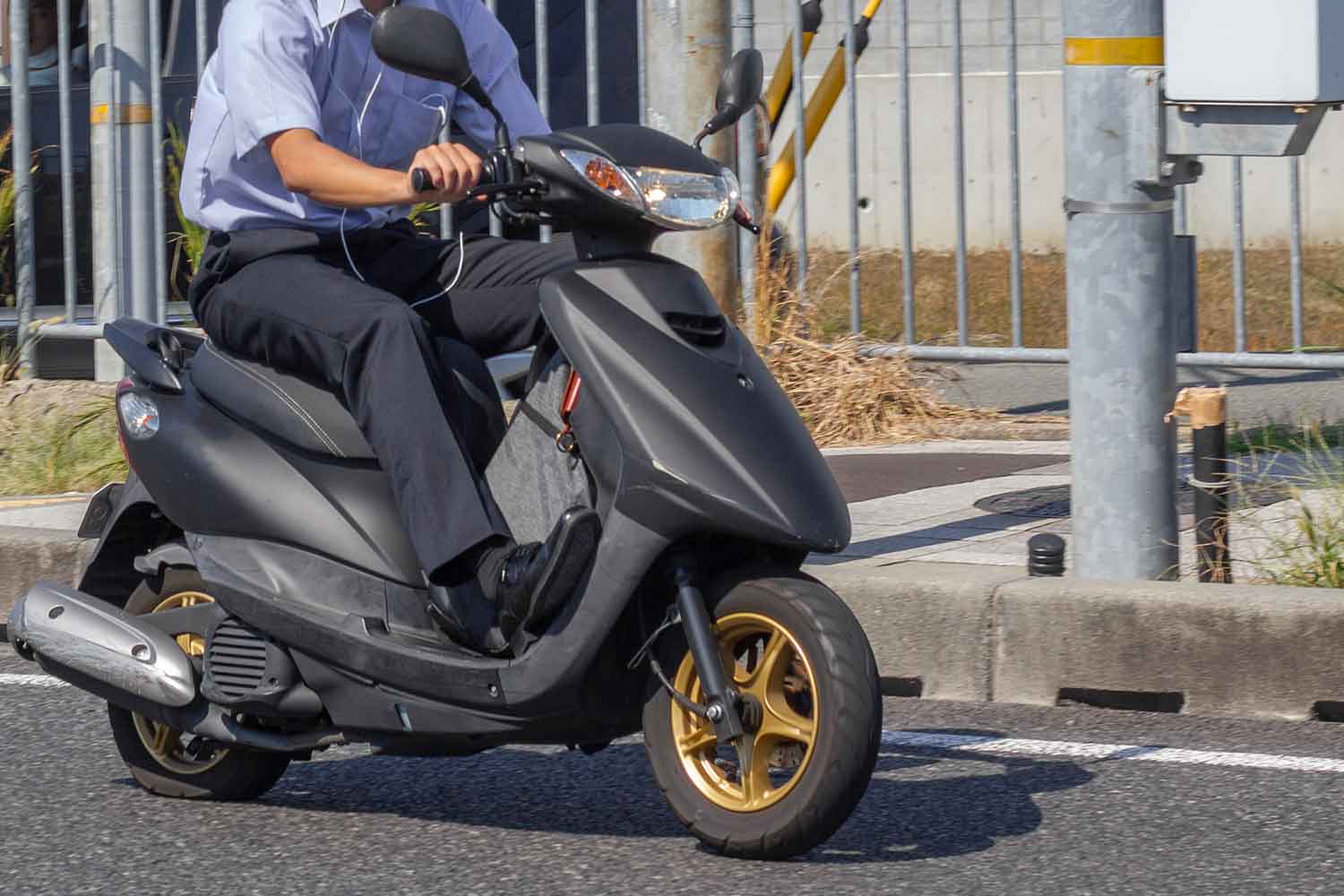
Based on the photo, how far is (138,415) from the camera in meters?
4.50

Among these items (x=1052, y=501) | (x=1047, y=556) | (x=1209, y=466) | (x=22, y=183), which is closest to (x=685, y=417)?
(x=1047, y=556)

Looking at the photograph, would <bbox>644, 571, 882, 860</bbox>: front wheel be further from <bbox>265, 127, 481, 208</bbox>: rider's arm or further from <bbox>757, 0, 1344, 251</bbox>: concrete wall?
<bbox>757, 0, 1344, 251</bbox>: concrete wall

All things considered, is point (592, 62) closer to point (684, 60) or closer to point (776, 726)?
point (684, 60)

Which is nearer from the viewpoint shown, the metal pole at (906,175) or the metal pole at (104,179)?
the metal pole at (906,175)

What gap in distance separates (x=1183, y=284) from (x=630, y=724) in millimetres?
2398

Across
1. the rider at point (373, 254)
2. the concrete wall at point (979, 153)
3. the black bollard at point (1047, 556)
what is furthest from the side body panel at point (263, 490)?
the concrete wall at point (979, 153)

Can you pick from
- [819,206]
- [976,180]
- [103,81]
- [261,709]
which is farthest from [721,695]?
[976,180]

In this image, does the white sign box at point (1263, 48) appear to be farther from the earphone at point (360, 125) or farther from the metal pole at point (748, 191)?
the metal pole at point (748, 191)

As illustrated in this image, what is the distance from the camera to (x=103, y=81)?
893 centimetres

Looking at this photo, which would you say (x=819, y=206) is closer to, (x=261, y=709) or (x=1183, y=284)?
(x=1183, y=284)

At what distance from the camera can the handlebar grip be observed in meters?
3.86

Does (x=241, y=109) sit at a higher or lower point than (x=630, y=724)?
higher

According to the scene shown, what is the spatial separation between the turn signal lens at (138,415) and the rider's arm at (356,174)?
542mm

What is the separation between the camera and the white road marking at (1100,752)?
180 inches
